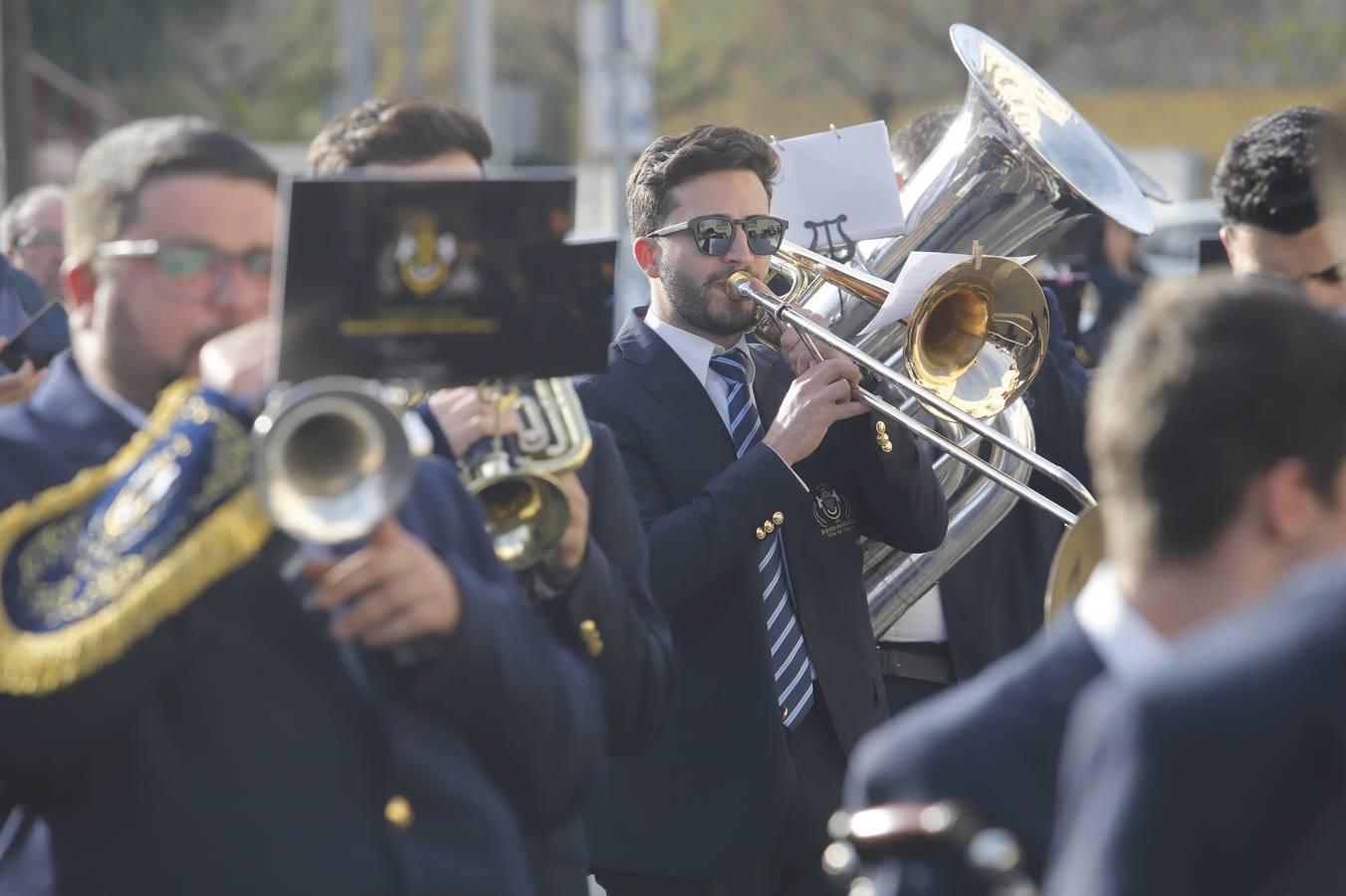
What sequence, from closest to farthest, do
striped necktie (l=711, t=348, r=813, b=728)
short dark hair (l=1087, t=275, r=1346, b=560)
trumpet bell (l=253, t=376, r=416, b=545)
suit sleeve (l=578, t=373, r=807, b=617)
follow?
1. short dark hair (l=1087, t=275, r=1346, b=560)
2. trumpet bell (l=253, t=376, r=416, b=545)
3. suit sleeve (l=578, t=373, r=807, b=617)
4. striped necktie (l=711, t=348, r=813, b=728)

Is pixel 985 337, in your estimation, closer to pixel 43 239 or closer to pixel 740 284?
pixel 740 284

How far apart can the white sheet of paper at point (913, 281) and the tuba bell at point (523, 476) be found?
57.0 inches

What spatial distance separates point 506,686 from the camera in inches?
99.0

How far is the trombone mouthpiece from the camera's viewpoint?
14.1 ft

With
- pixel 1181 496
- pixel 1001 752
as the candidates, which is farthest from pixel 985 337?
pixel 1181 496

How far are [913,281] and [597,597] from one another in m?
1.53

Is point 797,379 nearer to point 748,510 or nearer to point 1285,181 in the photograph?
point 748,510

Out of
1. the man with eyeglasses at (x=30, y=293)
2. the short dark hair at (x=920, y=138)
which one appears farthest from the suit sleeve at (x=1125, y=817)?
the short dark hair at (x=920, y=138)

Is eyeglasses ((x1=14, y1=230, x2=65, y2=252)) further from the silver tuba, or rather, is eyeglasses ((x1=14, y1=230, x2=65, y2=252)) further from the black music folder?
the black music folder

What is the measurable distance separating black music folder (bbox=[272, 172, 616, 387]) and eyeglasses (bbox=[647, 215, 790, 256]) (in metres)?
1.62

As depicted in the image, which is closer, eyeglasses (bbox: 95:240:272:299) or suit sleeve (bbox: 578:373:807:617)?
eyeglasses (bbox: 95:240:272:299)

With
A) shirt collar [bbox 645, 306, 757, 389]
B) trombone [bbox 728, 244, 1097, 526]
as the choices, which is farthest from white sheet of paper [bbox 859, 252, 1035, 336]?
shirt collar [bbox 645, 306, 757, 389]

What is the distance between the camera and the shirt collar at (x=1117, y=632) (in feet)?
6.64

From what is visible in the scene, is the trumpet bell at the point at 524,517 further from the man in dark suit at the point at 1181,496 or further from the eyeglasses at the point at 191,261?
the man in dark suit at the point at 1181,496
